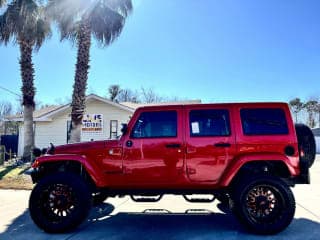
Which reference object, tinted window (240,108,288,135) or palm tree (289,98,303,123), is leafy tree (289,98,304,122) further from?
tinted window (240,108,288,135)

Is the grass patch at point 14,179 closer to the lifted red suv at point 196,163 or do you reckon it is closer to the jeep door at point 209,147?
the lifted red suv at point 196,163

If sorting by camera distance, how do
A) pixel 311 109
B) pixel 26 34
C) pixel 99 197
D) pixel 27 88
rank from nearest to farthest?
pixel 99 197 < pixel 26 34 < pixel 27 88 < pixel 311 109

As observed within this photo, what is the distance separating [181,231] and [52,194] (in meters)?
2.30

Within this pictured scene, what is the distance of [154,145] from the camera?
204 inches

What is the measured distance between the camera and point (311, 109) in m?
45.0

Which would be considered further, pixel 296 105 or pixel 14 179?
pixel 296 105

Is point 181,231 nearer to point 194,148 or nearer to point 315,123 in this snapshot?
point 194,148

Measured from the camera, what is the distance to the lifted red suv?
505cm

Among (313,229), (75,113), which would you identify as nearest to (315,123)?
(75,113)

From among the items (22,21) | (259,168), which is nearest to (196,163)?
(259,168)

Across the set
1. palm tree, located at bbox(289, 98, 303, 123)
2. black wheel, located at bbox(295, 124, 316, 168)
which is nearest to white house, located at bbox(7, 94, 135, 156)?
black wheel, located at bbox(295, 124, 316, 168)

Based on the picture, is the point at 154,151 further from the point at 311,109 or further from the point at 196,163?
the point at 311,109

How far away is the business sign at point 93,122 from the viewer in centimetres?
2008

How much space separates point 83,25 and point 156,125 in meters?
9.02
